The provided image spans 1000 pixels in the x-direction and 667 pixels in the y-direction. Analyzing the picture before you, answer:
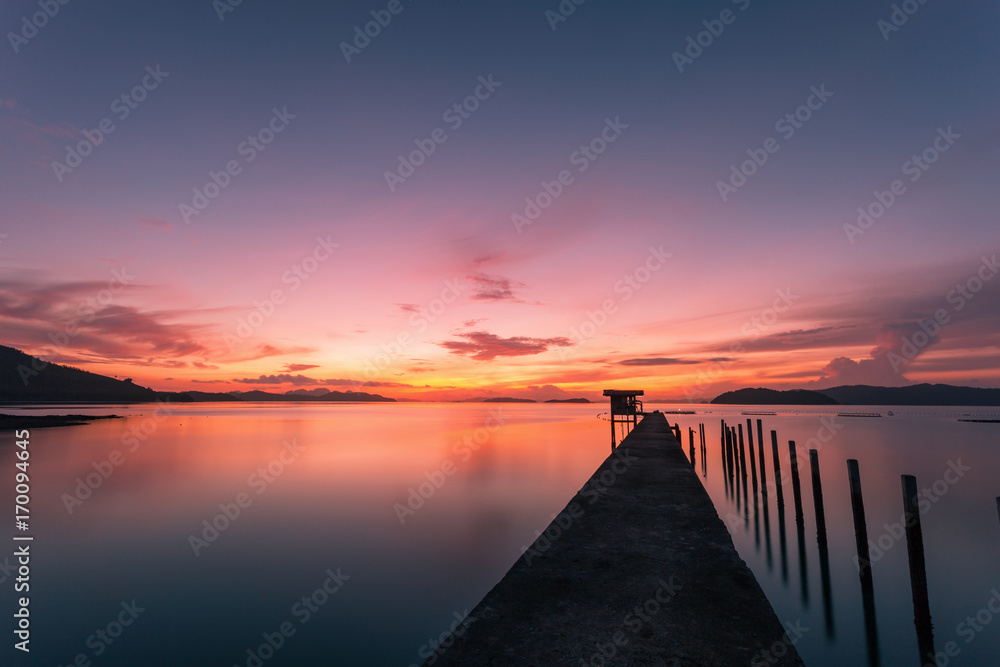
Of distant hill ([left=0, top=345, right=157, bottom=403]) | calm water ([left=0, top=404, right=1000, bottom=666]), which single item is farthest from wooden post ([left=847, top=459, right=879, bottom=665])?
distant hill ([left=0, top=345, right=157, bottom=403])

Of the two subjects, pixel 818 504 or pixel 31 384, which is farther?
pixel 31 384

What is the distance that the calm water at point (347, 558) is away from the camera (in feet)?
27.8

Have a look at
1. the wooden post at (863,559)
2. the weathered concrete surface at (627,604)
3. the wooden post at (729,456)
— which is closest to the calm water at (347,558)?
the wooden post at (863,559)

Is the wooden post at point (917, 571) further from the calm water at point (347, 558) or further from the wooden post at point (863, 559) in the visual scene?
the wooden post at point (863, 559)

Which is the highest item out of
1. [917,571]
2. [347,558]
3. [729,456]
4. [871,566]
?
[917,571]

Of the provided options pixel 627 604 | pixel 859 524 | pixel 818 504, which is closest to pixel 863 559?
pixel 859 524

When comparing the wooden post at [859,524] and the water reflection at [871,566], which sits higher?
the wooden post at [859,524]

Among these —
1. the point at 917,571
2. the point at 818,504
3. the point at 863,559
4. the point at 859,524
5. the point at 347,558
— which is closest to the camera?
the point at 917,571

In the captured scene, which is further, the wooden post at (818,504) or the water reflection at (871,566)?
the wooden post at (818,504)

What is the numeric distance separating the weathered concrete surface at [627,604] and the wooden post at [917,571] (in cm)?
308

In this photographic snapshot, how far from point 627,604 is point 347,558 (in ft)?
31.1

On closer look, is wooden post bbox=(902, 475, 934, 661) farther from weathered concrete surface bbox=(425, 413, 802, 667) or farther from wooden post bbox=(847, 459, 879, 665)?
weathered concrete surface bbox=(425, 413, 802, 667)

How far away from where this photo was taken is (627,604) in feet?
18.0

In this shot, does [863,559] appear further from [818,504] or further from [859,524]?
[818,504]
